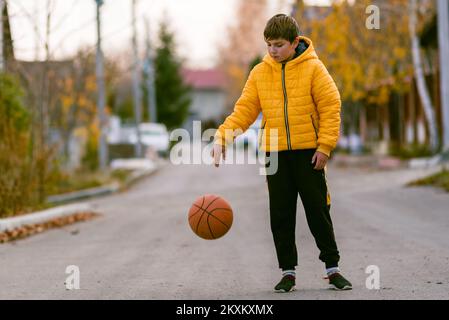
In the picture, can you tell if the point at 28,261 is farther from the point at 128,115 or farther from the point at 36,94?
the point at 128,115

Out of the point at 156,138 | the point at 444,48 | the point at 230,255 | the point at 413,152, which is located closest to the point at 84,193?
the point at 444,48

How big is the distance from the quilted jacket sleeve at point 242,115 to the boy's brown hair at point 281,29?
1.19 ft

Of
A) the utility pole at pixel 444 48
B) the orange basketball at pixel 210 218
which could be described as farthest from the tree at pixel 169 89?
the orange basketball at pixel 210 218

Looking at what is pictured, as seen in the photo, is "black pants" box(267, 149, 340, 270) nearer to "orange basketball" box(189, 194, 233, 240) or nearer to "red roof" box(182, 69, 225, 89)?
"orange basketball" box(189, 194, 233, 240)

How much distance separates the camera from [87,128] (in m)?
33.9

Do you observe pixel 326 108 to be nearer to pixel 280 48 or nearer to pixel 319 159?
pixel 319 159

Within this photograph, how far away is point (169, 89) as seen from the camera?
76500 mm

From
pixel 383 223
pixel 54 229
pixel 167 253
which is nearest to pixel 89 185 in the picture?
pixel 54 229

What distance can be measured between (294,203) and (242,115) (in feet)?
2.41

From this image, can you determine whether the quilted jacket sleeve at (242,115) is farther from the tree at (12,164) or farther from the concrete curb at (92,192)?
the concrete curb at (92,192)

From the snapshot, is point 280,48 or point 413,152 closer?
point 280,48

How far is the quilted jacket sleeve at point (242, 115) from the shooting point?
7.00 meters

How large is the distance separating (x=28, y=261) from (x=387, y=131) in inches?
1407

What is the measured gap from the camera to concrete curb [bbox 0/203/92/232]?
12.4 meters
